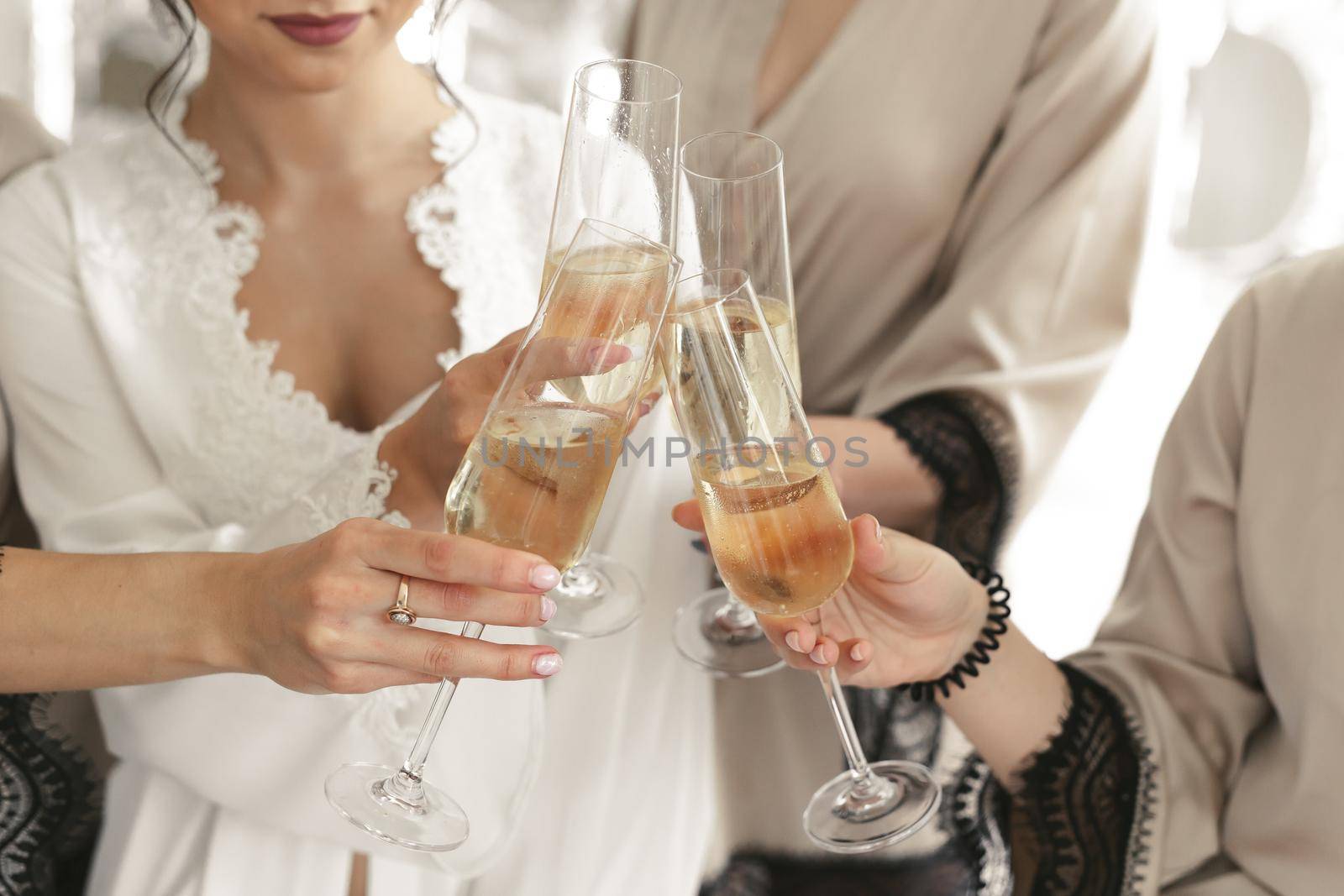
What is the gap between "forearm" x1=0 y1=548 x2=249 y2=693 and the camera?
119cm

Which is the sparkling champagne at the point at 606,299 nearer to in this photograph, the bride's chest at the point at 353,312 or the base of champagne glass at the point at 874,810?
the base of champagne glass at the point at 874,810

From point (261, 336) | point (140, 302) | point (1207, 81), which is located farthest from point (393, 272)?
point (1207, 81)

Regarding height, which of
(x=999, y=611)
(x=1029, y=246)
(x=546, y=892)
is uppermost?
(x=1029, y=246)

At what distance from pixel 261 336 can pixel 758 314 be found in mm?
927

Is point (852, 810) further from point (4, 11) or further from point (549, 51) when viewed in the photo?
point (4, 11)

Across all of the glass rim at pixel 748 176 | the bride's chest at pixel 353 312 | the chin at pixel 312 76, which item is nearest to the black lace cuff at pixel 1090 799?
the glass rim at pixel 748 176

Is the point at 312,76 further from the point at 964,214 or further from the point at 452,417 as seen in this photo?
the point at 964,214

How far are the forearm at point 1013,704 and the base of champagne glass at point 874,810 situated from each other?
0.33 ft

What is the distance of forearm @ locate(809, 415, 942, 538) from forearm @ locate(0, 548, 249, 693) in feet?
2.60

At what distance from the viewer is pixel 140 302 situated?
1656 millimetres

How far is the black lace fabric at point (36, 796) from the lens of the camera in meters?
1.49

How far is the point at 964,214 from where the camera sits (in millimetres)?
1958

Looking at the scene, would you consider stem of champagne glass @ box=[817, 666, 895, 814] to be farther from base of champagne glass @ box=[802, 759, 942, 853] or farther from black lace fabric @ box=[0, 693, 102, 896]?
black lace fabric @ box=[0, 693, 102, 896]

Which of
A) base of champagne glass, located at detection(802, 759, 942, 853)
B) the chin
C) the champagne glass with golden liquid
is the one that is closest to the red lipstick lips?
the chin
